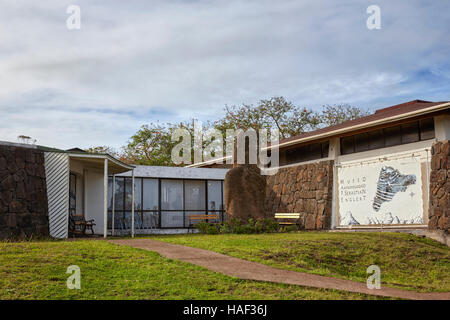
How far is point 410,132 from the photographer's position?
51.8 ft

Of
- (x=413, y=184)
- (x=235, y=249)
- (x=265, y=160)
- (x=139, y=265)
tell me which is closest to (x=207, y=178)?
(x=265, y=160)

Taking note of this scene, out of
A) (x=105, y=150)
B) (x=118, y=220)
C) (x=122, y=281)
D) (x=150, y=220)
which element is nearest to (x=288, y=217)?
(x=150, y=220)

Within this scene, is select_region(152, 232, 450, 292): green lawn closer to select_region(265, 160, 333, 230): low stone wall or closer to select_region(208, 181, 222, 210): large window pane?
select_region(265, 160, 333, 230): low stone wall

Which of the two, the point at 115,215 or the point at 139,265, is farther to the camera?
the point at 115,215

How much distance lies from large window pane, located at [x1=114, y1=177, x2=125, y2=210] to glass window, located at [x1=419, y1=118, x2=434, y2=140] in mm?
12592

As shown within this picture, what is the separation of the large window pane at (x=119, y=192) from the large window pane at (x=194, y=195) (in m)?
3.04

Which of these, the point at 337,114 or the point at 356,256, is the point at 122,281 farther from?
the point at 337,114

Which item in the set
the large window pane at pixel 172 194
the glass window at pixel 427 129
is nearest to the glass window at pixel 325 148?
the glass window at pixel 427 129

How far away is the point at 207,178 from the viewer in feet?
74.0

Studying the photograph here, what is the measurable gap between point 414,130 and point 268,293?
10.6 meters

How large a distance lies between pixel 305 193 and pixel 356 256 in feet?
26.5

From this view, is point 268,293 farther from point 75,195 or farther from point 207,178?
point 207,178

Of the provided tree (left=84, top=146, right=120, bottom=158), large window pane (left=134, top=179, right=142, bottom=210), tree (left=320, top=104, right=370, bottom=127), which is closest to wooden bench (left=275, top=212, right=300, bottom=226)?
large window pane (left=134, top=179, right=142, bottom=210)

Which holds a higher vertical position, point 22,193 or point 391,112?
point 391,112
